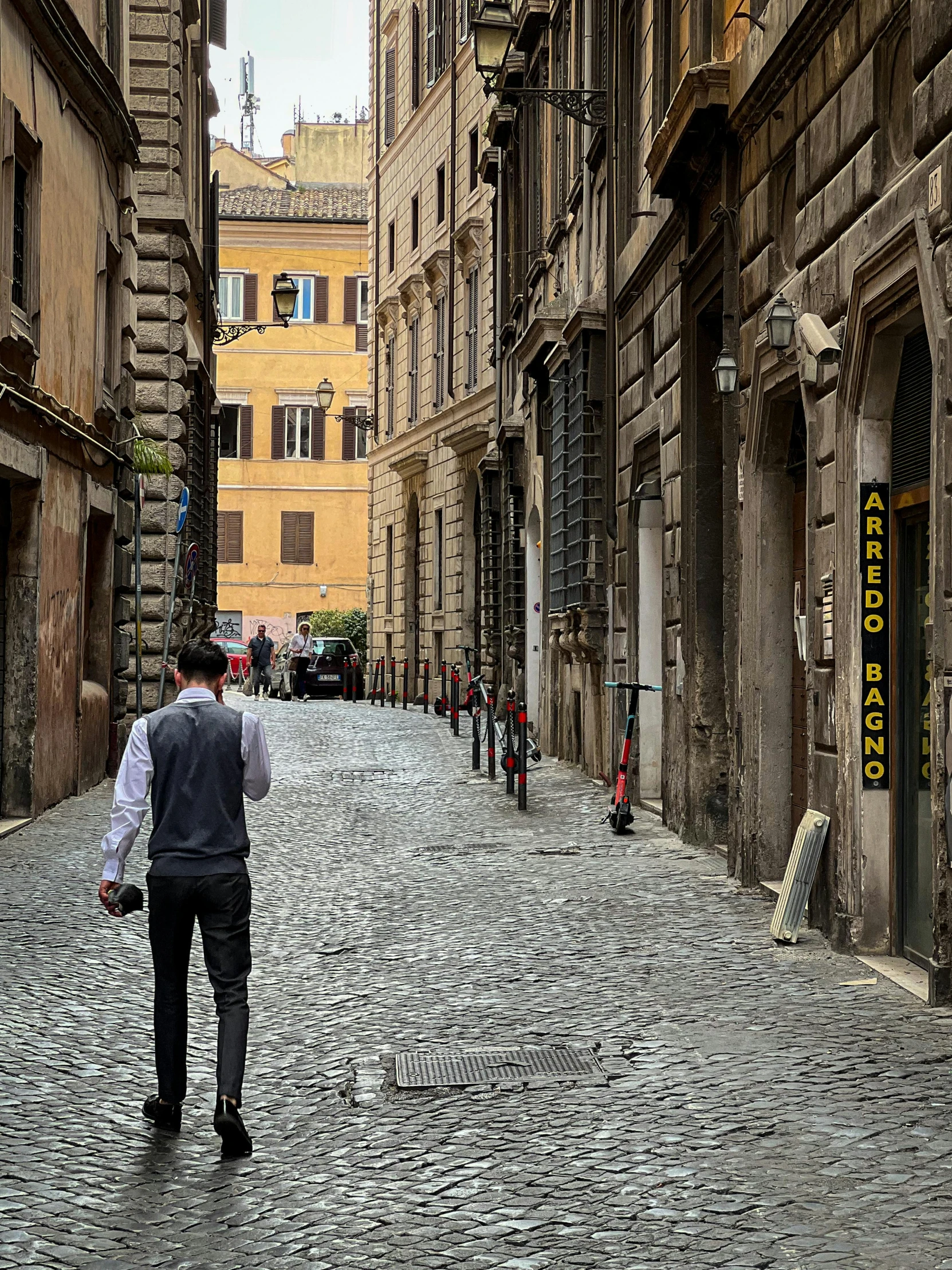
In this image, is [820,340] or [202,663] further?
[820,340]

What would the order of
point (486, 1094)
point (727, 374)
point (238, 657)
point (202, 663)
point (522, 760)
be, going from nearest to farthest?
point (202, 663) → point (486, 1094) → point (727, 374) → point (522, 760) → point (238, 657)

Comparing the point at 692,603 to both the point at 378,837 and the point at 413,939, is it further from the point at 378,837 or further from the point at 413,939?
the point at 413,939

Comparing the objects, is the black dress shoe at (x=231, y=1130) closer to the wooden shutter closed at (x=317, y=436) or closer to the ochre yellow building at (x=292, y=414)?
the ochre yellow building at (x=292, y=414)

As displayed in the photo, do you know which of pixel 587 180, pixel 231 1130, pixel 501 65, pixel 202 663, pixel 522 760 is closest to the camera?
pixel 231 1130

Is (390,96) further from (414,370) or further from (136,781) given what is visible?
(136,781)

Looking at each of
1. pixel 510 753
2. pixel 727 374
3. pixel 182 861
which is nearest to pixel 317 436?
pixel 510 753

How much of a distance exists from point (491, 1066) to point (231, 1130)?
4.30ft

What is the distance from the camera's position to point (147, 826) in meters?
13.6

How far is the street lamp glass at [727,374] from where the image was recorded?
10891 millimetres

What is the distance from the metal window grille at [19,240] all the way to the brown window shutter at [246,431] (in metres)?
41.8

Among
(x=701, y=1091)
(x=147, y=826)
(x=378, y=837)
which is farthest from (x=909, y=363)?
(x=147, y=826)

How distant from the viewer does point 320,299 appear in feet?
183

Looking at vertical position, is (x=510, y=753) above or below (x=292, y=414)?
below

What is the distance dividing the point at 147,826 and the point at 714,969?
6.57m
